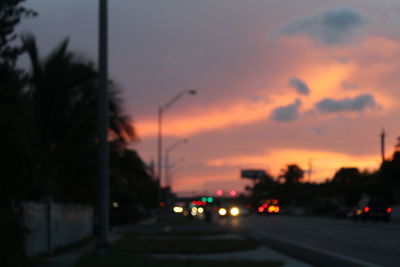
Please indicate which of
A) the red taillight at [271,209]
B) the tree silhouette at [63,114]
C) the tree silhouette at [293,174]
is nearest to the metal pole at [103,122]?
the tree silhouette at [63,114]

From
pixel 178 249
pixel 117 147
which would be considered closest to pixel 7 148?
pixel 117 147

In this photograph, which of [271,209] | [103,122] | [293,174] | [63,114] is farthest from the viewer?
[293,174]

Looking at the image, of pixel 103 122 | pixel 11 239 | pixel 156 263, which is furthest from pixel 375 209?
pixel 11 239

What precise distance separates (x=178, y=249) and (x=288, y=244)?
558 cm

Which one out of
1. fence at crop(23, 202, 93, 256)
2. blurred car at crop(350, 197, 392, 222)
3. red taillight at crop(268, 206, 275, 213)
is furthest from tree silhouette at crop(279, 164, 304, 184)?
fence at crop(23, 202, 93, 256)

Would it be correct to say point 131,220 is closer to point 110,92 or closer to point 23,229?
point 110,92

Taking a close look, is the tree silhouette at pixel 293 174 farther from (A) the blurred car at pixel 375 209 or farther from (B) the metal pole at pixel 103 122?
(B) the metal pole at pixel 103 122

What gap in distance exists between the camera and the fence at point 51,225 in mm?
19445

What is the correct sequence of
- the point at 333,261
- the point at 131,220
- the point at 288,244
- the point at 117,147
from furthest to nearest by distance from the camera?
the point at 131,220, the point at 288,244, the point at 117,147, the point at 333,261

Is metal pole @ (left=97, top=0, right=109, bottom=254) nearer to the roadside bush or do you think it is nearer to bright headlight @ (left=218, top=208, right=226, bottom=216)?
the roadside bush

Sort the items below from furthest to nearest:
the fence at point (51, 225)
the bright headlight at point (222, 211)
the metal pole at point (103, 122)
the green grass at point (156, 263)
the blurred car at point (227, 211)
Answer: the blurred car at point (227, 211), the bright headlight at point (222, 211), the fence at point (51, 225), the metal pole at point (103, 122), the green grass at point (156, 263)

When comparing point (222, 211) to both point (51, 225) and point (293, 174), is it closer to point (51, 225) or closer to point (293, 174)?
point (293, 174)

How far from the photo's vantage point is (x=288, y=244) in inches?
1115

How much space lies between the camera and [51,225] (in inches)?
902
